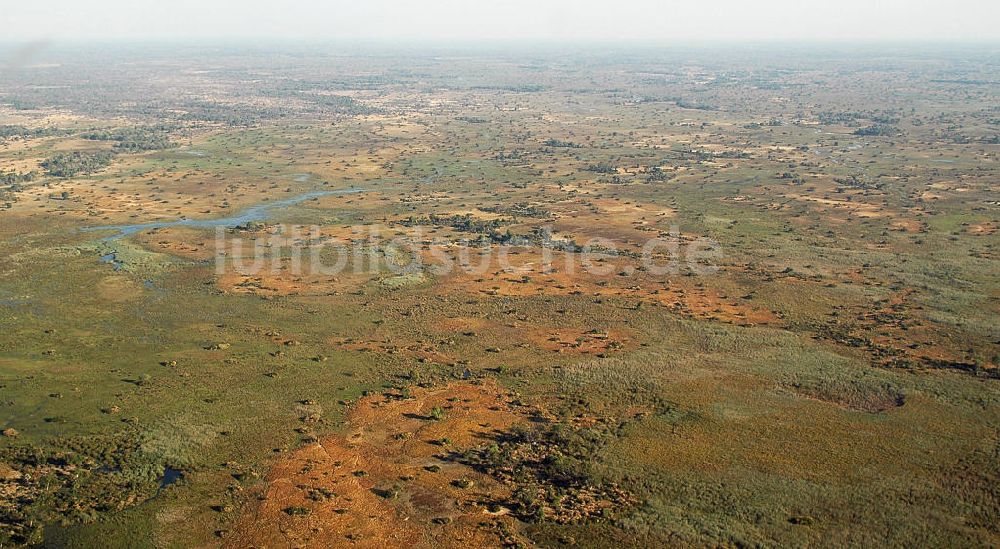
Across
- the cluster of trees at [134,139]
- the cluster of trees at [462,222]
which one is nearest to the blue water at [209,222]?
the cluster of trees at [462,222]

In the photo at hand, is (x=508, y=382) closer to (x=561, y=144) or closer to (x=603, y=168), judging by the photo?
(x=603, y=168)

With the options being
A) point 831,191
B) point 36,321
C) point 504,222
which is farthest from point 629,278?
point 831,191

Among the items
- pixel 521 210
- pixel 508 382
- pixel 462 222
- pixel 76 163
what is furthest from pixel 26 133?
pixel 508 382

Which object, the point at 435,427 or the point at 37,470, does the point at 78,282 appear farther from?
the point at 435,427

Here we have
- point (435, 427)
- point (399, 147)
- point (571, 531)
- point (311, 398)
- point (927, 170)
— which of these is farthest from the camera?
point (399, 147)

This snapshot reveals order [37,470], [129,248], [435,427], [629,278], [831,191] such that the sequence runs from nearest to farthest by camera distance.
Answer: [37,470] → [435,427] → [629,278] → [129,248] → [831,191]

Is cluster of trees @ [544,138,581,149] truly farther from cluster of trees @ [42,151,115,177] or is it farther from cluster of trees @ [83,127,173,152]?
cluster of trees @ [42,151,115,177]

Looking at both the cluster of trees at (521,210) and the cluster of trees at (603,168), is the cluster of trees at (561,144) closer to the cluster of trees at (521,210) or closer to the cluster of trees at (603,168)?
the cluster of trees at (603,168)
